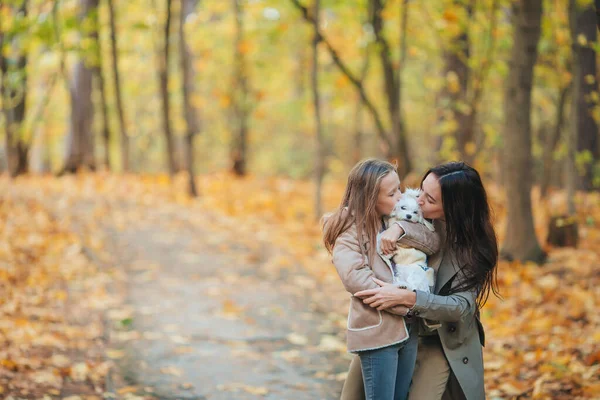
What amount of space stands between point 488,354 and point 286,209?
26.8ft

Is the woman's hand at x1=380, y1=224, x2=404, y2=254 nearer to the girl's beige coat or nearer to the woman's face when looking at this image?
the girl's beige coat

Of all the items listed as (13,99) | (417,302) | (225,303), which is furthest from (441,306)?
(13,99)

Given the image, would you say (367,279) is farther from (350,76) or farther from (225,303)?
(350,76)

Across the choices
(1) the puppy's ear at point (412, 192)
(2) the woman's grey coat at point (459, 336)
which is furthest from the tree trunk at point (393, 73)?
(2) the woman's grey coat at point (459, 336)

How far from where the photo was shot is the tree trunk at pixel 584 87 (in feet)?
29.8

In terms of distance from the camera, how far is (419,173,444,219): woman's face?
320 centimetres

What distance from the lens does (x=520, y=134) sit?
28.7ft

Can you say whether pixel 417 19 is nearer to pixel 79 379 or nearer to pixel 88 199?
pixel 88 199

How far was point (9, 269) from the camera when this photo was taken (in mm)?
8125

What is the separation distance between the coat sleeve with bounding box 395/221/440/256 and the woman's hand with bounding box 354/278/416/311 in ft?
0.78

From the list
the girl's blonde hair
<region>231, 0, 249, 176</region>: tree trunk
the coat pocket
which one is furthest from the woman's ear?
<region>231, 0, 249, 176</region>: tree trunk

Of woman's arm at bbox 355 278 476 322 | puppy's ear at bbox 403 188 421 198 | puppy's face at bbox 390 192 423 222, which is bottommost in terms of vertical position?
woman's arm at bbox 355 278 476 322

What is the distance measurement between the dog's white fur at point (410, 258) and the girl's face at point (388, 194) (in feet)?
0.12

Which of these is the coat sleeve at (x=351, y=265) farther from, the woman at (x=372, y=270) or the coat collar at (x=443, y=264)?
the coat collar at (x=443, y=264)
